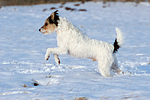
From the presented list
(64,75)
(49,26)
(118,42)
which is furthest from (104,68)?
(49,26)

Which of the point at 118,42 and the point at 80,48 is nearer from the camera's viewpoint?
the point at 80,48

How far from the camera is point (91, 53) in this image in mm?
6195

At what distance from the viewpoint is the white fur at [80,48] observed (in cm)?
615

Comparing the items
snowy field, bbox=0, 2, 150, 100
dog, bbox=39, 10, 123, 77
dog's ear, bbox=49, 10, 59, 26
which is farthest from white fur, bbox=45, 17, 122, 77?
snowy field, bbox=0, 2, 150, 100

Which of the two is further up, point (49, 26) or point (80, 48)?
point (49, 26)

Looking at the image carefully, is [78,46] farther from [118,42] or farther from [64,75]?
[118,42]

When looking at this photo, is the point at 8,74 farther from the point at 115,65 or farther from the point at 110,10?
the point at 110,10

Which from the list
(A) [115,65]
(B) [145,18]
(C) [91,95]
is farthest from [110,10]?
(C) [91,95]

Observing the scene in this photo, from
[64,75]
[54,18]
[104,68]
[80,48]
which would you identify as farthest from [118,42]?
[54,18]

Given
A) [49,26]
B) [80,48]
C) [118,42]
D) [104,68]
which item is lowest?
[104,68]

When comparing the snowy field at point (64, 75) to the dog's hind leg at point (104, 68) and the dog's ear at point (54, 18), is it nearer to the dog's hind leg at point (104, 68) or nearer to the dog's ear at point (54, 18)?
the dog's hind leg at point (104, 68)

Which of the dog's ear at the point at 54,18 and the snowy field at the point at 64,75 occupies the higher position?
the dog's ear at the point at 54,18

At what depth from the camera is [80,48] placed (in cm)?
623

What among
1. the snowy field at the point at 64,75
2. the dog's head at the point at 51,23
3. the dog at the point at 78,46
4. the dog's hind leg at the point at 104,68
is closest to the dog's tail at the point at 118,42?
the dog at the point at 78,46
